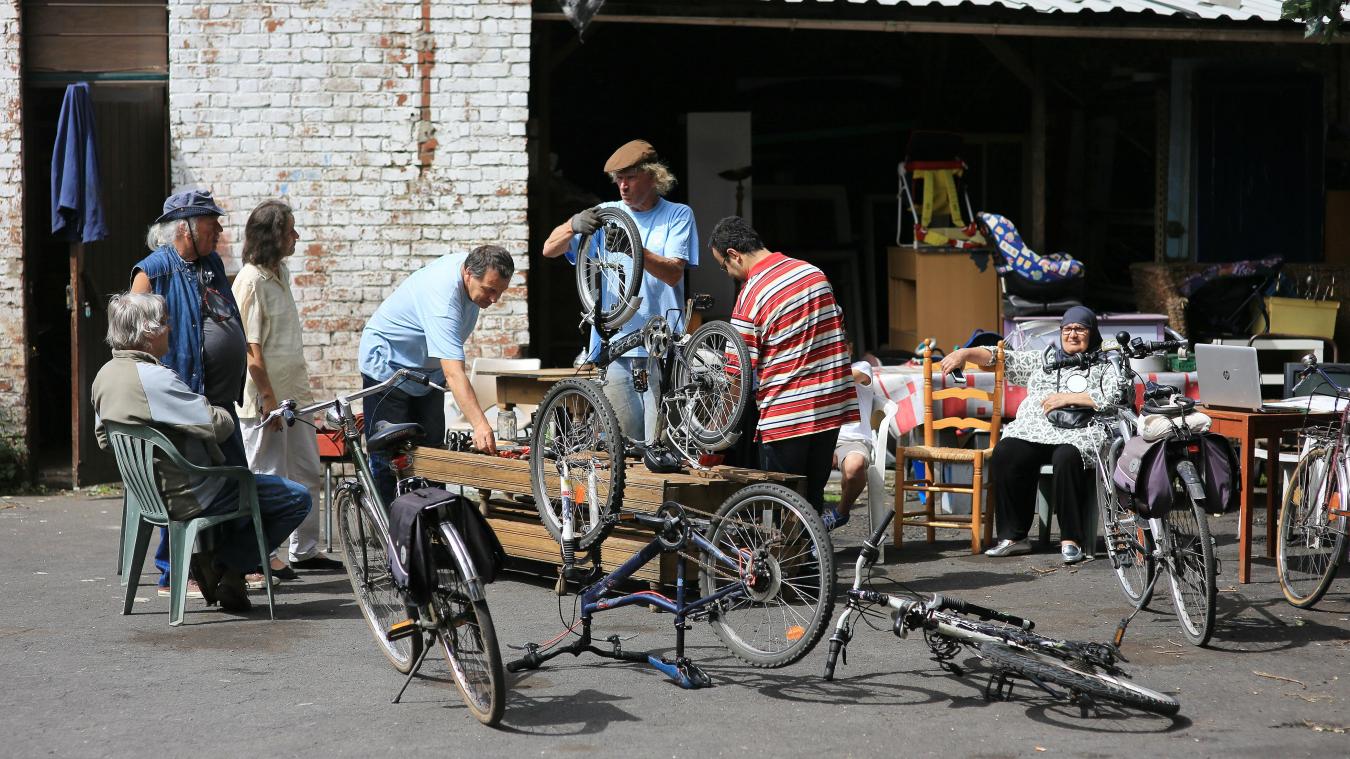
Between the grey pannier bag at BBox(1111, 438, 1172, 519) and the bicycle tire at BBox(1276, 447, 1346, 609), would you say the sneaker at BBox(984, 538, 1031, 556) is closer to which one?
the bicycle tire at BBox(1276, 447, 1346, 609)

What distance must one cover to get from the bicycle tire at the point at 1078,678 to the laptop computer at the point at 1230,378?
2.70 m

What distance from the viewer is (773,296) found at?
647cm

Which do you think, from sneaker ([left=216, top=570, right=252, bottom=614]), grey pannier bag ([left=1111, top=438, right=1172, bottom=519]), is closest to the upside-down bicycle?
sneaker ([left=216, top=570, right=252, bottom=614])

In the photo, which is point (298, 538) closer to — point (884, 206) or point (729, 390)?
point (729, 390)

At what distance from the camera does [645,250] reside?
6.32 meters

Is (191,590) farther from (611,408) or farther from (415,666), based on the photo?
(611,408)

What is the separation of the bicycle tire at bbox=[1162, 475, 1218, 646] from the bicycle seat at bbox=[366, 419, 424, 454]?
310cm

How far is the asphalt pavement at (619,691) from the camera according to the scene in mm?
4539

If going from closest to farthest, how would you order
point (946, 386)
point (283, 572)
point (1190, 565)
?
point (1190, 565), point (283, 572), point (946, 386)

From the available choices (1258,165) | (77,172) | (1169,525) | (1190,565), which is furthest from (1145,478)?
(77,172)

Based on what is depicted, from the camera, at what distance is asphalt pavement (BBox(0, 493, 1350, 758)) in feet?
14.9

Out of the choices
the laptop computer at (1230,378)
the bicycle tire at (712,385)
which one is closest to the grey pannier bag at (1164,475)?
the laptop computer at (1230,378)

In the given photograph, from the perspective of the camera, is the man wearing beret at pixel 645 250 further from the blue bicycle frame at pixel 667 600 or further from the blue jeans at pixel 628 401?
the blue bicycle frame at pixel 667 600

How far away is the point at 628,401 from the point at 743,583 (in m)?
1.62
